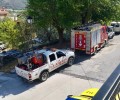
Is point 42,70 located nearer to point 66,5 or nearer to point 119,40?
point 66,5

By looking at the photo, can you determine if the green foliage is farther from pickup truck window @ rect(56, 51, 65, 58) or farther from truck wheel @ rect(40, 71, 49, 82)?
truck wheel @ rect(40, 71, 49, 82)

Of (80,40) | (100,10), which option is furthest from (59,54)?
(100,10)

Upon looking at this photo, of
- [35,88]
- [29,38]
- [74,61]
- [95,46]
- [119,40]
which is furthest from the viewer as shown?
[119,40]

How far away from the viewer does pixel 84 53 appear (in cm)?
1991

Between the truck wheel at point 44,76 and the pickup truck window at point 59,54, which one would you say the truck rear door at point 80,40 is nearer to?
the pickup truck window at point 59,54

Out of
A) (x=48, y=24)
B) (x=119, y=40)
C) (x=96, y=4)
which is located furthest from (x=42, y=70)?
(x=119, y=40)

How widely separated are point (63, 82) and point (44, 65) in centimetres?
158

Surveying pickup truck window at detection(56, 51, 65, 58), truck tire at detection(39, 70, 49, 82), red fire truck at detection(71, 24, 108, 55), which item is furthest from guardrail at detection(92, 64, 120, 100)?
red fire truck at detection(71, 24, 108, 55)

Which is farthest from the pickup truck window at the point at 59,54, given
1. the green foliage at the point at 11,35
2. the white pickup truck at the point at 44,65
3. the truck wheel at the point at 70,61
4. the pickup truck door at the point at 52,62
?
the green foliage at the point at 11,35

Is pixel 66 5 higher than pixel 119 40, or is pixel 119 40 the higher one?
pixel 66 5

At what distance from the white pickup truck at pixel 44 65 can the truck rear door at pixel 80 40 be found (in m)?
2.63

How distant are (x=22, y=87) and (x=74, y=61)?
18.3ft

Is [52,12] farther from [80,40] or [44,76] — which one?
[44,76]

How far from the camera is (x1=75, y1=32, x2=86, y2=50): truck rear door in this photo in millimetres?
19000
